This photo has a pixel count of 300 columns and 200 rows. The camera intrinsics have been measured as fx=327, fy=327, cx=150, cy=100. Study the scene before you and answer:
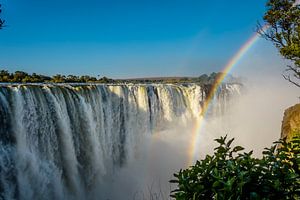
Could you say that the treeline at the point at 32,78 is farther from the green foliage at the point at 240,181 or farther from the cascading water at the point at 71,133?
the green foliage at the point at 240,181

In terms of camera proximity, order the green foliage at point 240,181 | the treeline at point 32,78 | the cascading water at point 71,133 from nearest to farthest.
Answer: the green foliage at point 240,181 → the cascading water at point 71,133 → the treeline at point 32,78

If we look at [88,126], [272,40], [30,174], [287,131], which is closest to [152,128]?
[88,126]

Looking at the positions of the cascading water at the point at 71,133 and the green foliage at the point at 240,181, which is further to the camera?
the cascading water at the point at 71,133

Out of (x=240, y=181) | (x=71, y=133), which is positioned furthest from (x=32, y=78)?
(x=240, y=181)

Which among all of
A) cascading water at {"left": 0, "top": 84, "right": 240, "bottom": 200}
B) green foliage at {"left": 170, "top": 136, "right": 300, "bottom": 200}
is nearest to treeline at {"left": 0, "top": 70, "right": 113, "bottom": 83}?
cascading water at {"left": 0, "top": 84, "right": 240, "bottom": 200}

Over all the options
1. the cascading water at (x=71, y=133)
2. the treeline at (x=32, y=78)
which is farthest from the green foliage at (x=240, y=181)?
the treeline at (x=32, y=78)

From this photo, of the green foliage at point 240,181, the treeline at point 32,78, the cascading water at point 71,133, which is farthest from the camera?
the treeline at point 32,78

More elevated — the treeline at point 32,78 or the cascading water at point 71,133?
the treeline at point 32,78

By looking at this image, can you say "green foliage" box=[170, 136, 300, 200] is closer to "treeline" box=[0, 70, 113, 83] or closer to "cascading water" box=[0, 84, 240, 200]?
"cascading water" box=[0, 84, 240, 200]

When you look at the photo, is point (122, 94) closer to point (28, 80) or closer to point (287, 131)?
point (28, 80)
